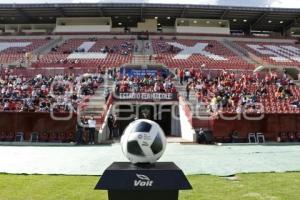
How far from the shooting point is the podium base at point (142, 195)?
5.68 meters

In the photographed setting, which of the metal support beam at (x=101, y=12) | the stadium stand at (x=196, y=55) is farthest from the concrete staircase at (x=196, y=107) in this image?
the metal support beam at (x=101, y=12)

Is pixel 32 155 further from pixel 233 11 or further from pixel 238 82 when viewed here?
pixel 233 11

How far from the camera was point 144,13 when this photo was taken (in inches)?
2116

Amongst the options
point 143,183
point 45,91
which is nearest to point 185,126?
point 45,91

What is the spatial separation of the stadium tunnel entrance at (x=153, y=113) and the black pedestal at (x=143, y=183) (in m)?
23.2

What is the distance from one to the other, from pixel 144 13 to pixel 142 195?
4932 cm

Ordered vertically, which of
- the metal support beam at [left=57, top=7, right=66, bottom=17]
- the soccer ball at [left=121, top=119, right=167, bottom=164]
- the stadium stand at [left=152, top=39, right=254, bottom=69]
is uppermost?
the metal support beam at [left=57, top=7, right=66, bottom=17]

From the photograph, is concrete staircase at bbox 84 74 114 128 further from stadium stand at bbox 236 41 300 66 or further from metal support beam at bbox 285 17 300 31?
metal support beam at bbox 285 17 300 31

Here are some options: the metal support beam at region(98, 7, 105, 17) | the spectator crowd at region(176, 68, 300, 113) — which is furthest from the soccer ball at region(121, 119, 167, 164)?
the metal support beam at region(98, 7, 105, 17)

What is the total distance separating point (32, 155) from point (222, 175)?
816 centimetres

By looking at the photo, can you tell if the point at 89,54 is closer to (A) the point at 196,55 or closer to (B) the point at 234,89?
(A) the point at 196,55

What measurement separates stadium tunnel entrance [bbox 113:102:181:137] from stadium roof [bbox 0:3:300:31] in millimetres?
23007

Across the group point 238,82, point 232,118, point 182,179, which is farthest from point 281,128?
point 182,179

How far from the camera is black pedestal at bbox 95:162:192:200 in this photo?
5613 mm
